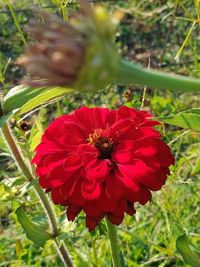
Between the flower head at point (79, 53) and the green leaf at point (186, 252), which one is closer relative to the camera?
the flower head at point (79, 53)

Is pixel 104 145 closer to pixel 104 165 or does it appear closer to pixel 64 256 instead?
pixel 104 165

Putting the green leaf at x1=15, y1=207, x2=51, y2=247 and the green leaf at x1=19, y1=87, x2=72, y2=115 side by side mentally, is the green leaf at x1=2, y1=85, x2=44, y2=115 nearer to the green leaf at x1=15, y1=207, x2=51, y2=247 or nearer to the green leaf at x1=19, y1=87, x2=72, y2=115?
the green leaf at x1=19, y1=87, x2=72, y2=115

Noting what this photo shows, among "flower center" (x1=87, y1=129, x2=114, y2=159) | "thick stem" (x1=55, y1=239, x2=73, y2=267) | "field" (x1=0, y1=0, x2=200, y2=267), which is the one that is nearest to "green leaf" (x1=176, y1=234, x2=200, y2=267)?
"field" (x1=0, y1=0, x2=200, y2=267)

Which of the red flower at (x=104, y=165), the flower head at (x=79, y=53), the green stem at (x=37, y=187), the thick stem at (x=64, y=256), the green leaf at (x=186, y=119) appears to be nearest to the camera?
the flower head at (x=79, y=53)

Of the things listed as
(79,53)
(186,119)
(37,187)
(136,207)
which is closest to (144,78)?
(79,53)

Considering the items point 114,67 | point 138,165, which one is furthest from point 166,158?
point 114,67

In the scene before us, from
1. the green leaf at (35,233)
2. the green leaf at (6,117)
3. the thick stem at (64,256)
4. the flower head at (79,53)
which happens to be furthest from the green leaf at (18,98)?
the flower head at (79,53)

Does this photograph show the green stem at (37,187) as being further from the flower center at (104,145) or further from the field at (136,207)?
the flower center at (104,145)
